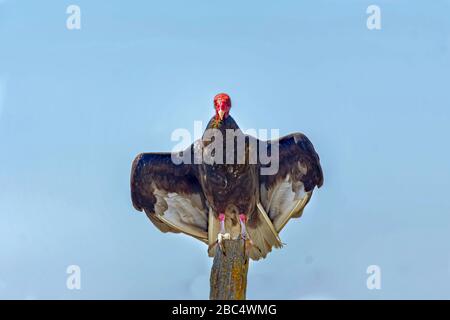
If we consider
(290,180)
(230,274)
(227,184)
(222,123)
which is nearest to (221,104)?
(222,123)

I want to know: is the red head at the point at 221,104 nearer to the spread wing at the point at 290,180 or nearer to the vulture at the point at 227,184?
the vulture at the point at 227,184

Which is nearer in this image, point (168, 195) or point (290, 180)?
point (290, 180)

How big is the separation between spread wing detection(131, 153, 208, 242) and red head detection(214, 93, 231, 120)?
0.89 meters

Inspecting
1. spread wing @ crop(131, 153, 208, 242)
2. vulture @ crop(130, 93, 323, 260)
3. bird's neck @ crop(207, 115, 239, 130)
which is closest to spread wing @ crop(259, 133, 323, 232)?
vulture @ crop(130, 93, 323, 260)

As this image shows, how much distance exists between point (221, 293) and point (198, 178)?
3.05 metres

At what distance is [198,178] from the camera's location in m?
9.93

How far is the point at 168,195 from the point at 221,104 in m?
1.58

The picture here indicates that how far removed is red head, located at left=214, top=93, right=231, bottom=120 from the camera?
942cm

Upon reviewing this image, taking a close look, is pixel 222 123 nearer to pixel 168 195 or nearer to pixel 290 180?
pixel 290 180

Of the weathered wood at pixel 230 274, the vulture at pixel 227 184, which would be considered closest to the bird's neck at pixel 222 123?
the vulture at pixel 227 184

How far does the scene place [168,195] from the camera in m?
10.2

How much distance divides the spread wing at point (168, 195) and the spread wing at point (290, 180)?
3.01ft
